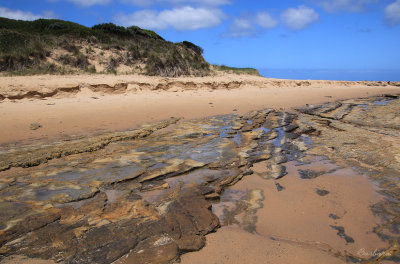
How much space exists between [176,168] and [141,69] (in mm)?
9273

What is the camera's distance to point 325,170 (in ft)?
11.1

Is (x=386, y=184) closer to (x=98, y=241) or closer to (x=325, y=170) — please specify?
(x=325, y=170)

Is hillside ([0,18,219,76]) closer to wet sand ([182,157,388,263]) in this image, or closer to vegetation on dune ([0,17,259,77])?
vegetation on dune ([0,17,259,77])

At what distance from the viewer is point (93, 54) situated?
11.7 metres

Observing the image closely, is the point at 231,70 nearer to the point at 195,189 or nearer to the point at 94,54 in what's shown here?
the point at 94,54

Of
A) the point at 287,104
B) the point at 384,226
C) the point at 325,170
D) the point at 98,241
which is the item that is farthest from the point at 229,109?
the point at 98,241

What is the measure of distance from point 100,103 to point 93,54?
17.7ft

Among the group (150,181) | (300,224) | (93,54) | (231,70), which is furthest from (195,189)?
(231,70)

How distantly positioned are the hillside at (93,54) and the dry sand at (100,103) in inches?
52.1

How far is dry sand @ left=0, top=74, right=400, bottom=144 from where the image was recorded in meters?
5.35

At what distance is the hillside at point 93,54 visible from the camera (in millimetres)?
9672

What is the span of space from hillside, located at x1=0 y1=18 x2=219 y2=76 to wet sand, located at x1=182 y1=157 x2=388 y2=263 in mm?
9221

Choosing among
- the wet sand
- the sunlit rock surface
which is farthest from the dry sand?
the wet sand

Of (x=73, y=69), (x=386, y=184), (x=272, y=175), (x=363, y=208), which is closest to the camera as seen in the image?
(x=363, y=208)
